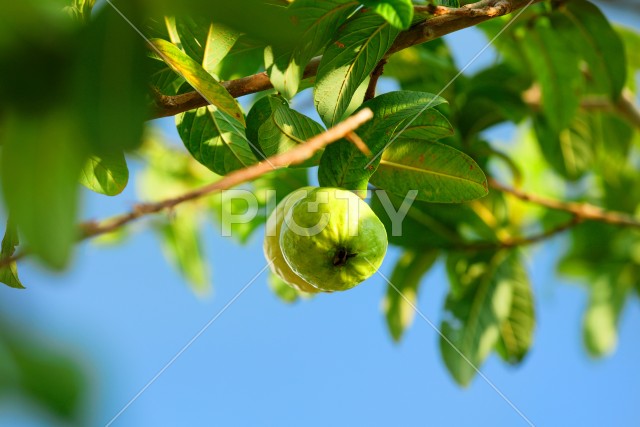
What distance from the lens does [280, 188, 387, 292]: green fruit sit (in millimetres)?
914

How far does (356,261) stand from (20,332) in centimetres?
54

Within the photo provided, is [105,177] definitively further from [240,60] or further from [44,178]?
[44,178]

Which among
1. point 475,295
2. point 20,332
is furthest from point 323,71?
point 475,295

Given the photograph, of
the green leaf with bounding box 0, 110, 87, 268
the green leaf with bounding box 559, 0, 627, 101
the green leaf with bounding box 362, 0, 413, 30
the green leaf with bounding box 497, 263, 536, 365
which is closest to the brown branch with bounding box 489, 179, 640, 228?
the green leaf with bounding box 497, 263, 536, 365

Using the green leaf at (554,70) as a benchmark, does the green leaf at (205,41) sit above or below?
above

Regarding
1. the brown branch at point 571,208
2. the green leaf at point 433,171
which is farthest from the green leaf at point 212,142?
the brown branch at point 571,208

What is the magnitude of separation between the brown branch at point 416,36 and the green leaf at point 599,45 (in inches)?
22.7

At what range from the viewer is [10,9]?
493mm

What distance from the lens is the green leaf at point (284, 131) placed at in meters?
0.92

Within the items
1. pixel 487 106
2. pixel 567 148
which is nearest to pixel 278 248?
pixel 487 106

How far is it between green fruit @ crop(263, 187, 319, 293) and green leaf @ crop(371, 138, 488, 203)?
0.42 feet

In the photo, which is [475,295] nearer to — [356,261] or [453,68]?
[453,68]

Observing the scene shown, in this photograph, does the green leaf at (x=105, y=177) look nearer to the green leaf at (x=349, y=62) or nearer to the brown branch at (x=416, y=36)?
the brown branch at (x=416, y=36)

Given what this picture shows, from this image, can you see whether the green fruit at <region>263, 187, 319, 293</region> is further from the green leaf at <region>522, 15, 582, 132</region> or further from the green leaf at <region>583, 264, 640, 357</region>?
the green leaf at <region>583, 264, 640, 357</region>
